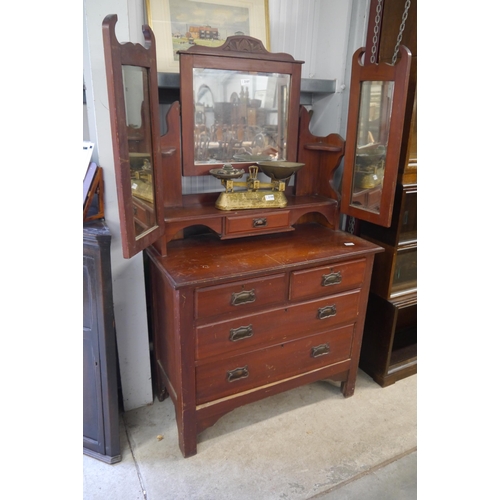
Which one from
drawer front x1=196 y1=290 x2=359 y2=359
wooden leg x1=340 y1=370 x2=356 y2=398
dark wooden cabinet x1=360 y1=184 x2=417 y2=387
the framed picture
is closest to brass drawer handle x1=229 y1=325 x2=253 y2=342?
drawer front x1=196 y1=290 x2=359 y2=359

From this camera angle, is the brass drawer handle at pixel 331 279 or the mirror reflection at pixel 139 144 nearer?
the mirror reflection at pixel 139 144

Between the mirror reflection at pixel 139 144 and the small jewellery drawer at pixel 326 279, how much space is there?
26.2 inches

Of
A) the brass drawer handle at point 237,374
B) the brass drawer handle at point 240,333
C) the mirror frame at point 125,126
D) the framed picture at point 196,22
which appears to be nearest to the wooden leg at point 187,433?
the brass drawer handle at point 237,374

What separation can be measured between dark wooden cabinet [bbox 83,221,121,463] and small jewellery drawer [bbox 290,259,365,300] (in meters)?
0.77

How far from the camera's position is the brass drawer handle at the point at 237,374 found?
172 centimetres

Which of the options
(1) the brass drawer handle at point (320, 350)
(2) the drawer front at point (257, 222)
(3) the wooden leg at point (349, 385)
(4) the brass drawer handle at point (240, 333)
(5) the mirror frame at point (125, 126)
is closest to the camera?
(5) the mirror frame at point (125, 126)

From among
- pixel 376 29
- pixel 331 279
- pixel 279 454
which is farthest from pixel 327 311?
pixel 376 29

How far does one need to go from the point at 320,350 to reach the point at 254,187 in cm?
84

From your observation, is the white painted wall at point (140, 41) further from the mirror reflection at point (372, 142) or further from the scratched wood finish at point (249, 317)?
the mirror reflection at point (372, 142)

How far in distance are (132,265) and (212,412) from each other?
29.2 inches

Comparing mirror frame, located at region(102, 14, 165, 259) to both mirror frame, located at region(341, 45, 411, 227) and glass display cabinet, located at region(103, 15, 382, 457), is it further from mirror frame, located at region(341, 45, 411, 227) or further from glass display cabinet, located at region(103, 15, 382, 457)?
mirror frame, located at region(341, 45, 411, 227)

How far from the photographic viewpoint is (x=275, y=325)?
68.9 inches

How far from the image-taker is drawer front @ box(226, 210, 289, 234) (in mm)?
1769

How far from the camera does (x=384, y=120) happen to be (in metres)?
1.79
